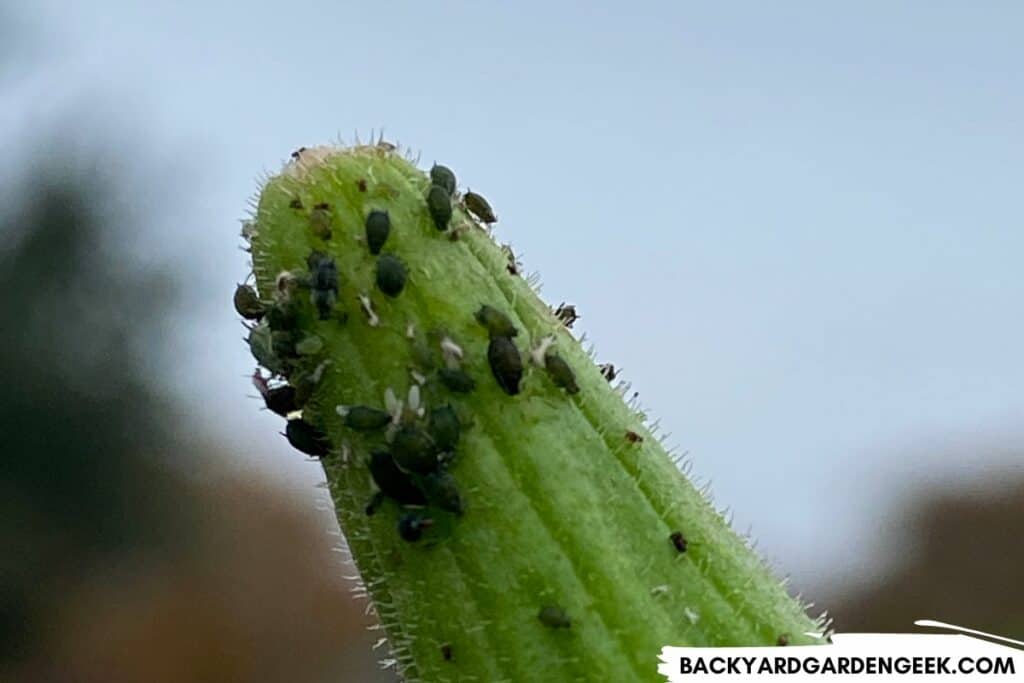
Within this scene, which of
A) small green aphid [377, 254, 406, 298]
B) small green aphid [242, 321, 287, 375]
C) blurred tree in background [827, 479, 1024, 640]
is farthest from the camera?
blurred tree in background [827, 479, 1024, 640]

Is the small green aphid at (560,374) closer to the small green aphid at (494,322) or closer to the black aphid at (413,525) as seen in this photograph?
the small green aphid at (494,322)

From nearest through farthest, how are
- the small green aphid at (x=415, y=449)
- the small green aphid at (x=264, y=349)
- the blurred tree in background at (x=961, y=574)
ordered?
the small green aphid at (x=415, y=449), the small green aphid at (x=264, y=349), the blurred tree in background at (x=961, y=574)

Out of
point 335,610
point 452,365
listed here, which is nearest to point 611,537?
point 452,365

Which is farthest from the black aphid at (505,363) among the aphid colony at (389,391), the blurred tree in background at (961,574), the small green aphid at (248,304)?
the blurred tree in background at (961,574)

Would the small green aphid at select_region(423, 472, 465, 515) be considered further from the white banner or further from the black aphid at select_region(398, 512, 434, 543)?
the white banner

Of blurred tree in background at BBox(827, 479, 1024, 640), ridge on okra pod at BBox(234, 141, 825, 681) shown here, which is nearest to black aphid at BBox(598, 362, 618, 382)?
ridge on okra pod at BBox(234, 141, 825, 681)

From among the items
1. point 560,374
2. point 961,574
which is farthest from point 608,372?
point 961,574
